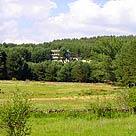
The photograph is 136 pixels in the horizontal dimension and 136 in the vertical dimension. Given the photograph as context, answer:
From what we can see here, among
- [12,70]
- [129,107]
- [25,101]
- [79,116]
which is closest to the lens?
[25,101]

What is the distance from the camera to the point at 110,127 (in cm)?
3556

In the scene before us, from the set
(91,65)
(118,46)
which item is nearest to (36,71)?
(91,65)

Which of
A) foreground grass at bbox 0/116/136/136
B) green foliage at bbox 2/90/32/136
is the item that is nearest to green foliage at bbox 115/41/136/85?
foreground grass at bbox 0/116/136/136

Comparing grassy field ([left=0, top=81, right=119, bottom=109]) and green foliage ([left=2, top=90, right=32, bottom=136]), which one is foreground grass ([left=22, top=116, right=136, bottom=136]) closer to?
grassy field ([left=0, top=81, right=119, bottom=109])

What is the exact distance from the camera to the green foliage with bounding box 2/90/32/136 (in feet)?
74.1

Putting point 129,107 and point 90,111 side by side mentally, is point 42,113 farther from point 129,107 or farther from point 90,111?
point 129,107

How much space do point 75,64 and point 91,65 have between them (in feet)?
19.4

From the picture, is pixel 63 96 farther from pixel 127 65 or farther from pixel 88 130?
pixel 88 130

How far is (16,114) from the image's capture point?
22.6 m

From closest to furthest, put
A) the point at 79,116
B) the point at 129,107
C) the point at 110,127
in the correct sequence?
the point at 110,127 → the point at 79,116 → the point at 129,107

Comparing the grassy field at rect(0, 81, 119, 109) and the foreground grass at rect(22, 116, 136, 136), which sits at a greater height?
the foreground grass at rect(22, 116, 136, 136)

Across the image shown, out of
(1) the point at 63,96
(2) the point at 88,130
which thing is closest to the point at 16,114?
(2) the point at 88,130

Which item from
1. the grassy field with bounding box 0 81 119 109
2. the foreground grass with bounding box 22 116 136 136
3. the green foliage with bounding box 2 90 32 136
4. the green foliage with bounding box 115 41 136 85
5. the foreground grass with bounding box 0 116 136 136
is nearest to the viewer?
the green foliage with bounding box 2 90 32 136

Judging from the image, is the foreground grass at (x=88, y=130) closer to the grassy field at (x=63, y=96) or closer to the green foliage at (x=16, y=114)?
the grassy field at (x=63, y=96)
